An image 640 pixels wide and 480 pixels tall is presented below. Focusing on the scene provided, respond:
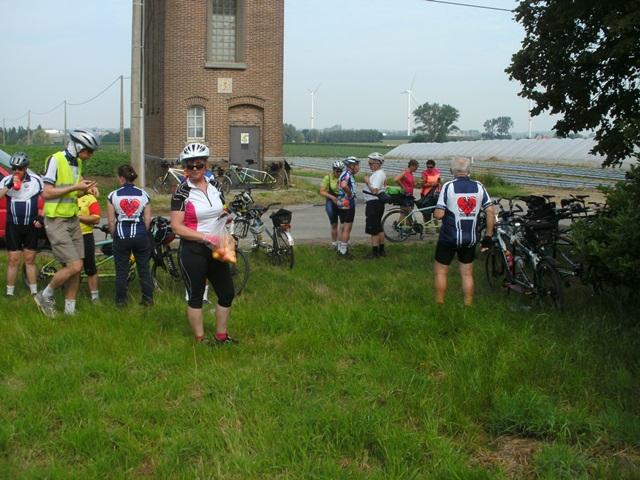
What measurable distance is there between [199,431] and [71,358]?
1932mm

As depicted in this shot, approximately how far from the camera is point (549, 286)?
8.08m

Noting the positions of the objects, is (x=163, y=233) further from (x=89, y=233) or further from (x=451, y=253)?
(x=451, y=253)

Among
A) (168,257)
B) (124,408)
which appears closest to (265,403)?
(124,408)

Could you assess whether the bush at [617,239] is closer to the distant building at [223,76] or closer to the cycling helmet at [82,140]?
the cycling helmet at [82,140]

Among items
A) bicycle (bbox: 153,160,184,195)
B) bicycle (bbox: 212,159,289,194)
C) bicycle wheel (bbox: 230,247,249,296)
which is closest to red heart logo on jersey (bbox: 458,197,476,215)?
bicycle wheel (bbox: 230,247,249,296)

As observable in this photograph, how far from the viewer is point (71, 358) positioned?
6324 mm

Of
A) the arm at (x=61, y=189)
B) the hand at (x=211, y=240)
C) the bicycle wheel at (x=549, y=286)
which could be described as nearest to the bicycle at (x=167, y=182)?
the arm at (x=61, y=189)

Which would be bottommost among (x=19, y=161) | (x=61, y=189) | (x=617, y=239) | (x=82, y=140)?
(x=617, y=239)

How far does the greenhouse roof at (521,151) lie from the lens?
49.3 meters

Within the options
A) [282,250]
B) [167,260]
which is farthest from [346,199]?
[167,260]

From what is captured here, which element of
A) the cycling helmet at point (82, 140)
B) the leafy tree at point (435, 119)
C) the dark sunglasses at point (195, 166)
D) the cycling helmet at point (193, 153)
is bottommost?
the dark sunglasses at point (195, 166)

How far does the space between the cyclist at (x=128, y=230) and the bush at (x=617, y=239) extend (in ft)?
15.4

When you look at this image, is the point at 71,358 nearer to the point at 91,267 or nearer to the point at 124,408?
the point at 124,408

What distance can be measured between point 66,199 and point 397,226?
8834 millimetres
